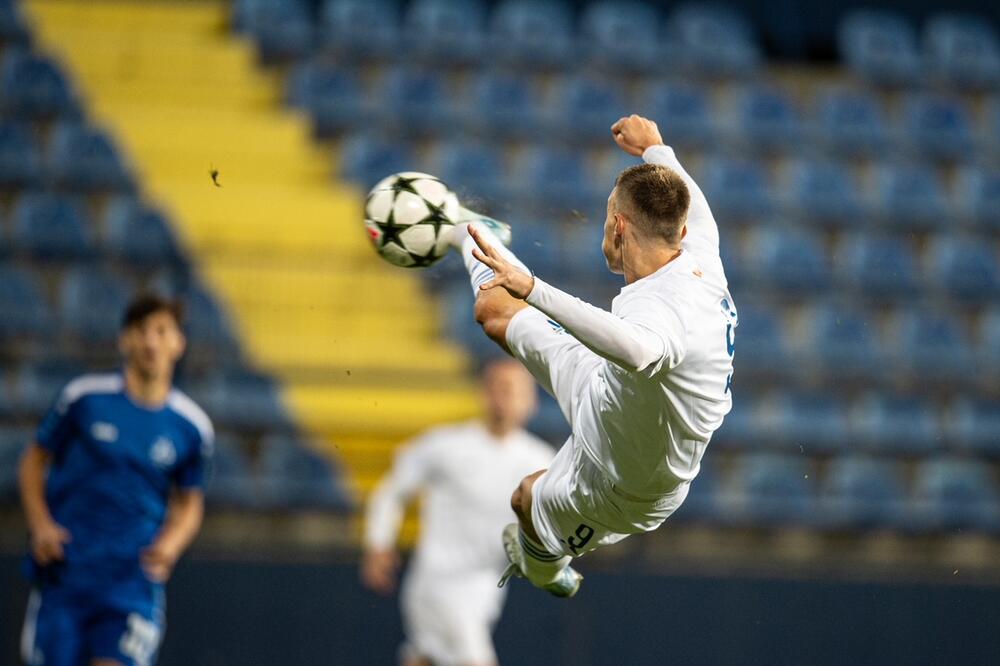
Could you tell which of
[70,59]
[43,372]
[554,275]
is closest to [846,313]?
[554,275]

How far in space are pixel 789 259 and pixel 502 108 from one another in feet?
8.99

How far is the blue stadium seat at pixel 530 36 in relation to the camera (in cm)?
1210

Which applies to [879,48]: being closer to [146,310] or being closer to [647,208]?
[146,310]

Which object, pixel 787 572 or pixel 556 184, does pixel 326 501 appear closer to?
pixel 787 572

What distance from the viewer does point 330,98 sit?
1166cm

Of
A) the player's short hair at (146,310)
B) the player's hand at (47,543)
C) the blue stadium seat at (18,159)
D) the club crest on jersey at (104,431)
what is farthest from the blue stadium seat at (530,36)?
the player's hand at (47,543)

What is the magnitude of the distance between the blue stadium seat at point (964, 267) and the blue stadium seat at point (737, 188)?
143 cm

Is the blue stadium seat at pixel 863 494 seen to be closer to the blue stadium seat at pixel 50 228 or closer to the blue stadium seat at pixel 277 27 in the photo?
the blue stadium seat at pixel 50 228

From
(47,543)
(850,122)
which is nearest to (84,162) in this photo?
(47,543)

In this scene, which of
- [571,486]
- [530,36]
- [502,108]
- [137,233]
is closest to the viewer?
[571,486]

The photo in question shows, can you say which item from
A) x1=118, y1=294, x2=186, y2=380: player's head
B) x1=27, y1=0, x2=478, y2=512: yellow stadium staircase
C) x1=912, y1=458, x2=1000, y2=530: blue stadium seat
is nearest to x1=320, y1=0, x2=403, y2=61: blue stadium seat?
x1=27, y1=0, x2=478, y2=512: yellow stadium staircase

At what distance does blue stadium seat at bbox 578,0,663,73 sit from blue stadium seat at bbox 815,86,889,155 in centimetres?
156

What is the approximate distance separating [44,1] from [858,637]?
854cm

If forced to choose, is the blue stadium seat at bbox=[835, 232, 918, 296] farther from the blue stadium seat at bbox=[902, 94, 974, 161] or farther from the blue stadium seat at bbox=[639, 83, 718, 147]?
the blue stadium seat at bbox=[639, 83, 718, 147]
